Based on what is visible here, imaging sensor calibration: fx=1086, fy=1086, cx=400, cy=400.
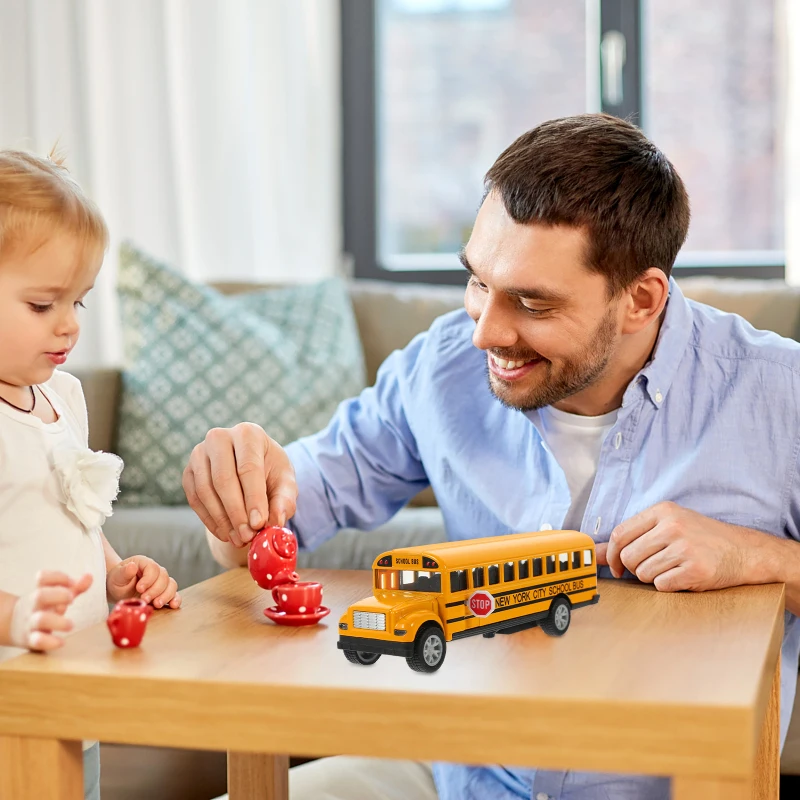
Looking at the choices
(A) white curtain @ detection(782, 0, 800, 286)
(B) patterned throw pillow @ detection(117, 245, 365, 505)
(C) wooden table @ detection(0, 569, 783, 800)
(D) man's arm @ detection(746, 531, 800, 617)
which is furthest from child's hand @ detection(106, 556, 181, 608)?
(A) white curtain @ detection(782, 0, 800, 286)

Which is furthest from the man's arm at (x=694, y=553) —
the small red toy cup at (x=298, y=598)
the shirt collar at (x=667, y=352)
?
the small red toy cup at (x=298, y=598)

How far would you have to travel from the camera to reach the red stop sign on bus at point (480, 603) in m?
0.88

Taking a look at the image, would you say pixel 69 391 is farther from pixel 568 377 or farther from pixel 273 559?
pixel 568 377

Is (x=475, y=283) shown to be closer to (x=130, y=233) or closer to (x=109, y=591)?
(x=109, y=591)

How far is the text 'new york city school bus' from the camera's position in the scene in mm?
821

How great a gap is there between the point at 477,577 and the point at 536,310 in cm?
48

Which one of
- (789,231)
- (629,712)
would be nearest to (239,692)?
(629,712)

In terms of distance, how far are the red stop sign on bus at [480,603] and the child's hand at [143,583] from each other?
0.30 meters

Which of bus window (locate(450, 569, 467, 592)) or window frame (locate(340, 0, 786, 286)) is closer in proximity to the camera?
bus window (locate(450, 569, 467, 592))

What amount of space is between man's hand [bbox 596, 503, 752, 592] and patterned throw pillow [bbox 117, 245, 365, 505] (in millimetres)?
1445

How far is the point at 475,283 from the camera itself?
136cm

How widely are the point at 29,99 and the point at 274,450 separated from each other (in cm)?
256

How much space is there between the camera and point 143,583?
106cm

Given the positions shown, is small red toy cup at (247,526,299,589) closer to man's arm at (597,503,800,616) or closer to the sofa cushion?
man's arm at (597,503,800,616)
